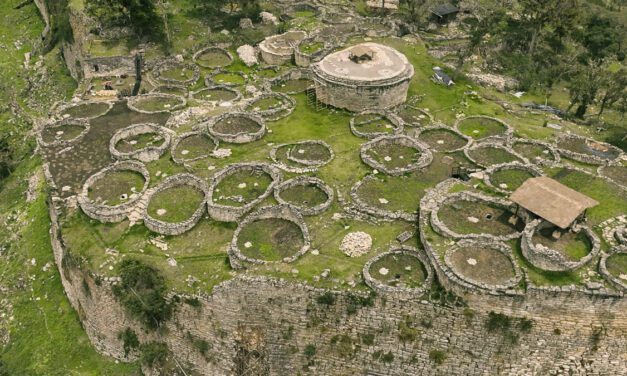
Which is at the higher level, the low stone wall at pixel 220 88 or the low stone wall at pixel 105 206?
the low stone wall at pixel 220 88

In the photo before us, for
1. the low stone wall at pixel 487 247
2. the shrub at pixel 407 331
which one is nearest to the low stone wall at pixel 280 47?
the low stone wall at pixel 487 247

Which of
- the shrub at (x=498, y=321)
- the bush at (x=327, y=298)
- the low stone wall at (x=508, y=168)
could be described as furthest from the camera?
the low stone wall at (x=508, y=168)

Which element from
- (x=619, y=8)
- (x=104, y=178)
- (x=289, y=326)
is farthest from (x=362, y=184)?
(x=619, y=8)

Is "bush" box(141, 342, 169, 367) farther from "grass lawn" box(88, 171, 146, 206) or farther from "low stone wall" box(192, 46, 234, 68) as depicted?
"low stone wall" box(192, 46, 234, 68)

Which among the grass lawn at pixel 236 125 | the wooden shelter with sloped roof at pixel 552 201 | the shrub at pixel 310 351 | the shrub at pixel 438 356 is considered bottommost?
the shrub at pixel 310 351

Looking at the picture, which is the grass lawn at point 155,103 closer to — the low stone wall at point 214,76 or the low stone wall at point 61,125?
the low stone wall at point 214,76

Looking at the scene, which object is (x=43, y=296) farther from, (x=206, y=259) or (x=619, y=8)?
(x=619, y=8)

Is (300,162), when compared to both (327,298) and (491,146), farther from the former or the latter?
(491,146)
